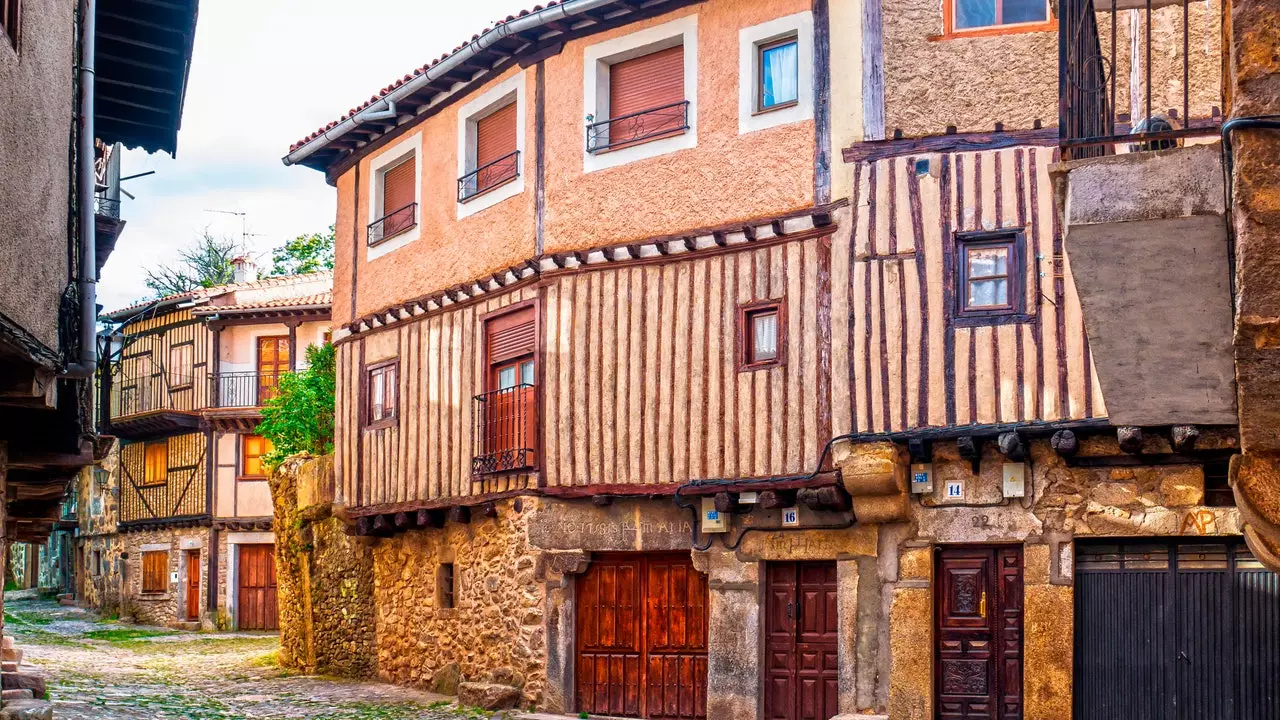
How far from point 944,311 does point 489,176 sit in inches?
239

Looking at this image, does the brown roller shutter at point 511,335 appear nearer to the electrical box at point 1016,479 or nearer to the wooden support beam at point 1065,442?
the electrical box at point 1016,479

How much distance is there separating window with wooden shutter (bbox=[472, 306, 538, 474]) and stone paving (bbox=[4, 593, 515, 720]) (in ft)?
8.40

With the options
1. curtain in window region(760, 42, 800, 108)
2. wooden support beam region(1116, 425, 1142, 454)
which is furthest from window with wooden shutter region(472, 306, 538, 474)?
wooden support beam region(1116, 425, 1142, 454)

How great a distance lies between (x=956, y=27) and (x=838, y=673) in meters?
5.56

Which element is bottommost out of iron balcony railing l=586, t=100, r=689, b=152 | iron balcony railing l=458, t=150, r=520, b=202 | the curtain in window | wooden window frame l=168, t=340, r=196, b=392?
wooden window frame l=168, t=340, r=196, b=392

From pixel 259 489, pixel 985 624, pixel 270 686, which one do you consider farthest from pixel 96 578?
pixel 985 624

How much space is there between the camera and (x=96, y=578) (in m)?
39.4

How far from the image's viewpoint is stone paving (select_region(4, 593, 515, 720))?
1510 centimetres

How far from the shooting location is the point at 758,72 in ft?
46.3

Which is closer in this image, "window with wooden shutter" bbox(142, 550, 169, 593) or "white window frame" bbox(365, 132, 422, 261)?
"white window frame" bbox(365, 132, 422, 261)

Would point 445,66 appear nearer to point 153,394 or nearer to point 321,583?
point 321,583

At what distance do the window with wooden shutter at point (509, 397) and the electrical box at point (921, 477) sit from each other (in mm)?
4188

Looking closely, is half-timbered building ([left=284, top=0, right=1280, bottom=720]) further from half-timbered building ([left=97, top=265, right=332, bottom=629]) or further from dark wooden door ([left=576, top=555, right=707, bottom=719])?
half-timbered building ([left=97, top=265, right=332, bottom=629])

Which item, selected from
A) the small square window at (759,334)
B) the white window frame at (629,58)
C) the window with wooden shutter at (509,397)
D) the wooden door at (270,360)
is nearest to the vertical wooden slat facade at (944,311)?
A: the small square window at (759,334)
